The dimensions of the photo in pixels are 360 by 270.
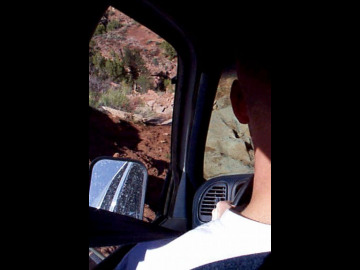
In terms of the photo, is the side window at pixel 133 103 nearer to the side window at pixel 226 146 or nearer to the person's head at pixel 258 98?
the side window at pixel 226 146

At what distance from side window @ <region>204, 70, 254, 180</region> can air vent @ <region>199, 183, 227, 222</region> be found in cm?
85

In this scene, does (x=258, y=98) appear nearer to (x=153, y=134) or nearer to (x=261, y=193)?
(x=261, y=193)

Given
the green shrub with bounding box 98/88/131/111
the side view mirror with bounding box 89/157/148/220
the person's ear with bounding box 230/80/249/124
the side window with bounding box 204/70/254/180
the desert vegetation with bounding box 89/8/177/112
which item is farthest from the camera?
the desert vegetation with bounding box 89/8/177/112

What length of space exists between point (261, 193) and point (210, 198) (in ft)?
5.75

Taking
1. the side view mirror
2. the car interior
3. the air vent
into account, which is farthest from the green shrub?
the side view mirror

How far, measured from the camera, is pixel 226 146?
5.09 meters

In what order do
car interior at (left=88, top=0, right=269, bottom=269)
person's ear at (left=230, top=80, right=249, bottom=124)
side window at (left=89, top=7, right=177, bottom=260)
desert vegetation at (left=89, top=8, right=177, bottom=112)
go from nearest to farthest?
person's ear at (left=230, top=80, right=249, bottom=124) < car interior at (left=88, top=0, right=269, bottom=269) < side window at (left=89, top=7, right=177, bottom=260) < desert vegetation at (left=89, top=8, right=177, bottom=112)

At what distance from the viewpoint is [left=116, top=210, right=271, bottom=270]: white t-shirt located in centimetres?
110

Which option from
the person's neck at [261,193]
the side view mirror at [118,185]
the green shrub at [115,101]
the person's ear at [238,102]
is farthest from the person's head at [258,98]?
the green shrub at [115,101]

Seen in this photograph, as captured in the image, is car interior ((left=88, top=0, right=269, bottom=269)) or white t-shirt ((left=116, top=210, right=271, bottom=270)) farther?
car interior ((left=88, top=0, right=269, bottom=269))

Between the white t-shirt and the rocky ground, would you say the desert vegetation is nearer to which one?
the rocky ground

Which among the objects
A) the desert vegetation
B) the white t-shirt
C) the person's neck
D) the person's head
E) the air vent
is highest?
the desert vegetation

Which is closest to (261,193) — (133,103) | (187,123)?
(187,123)

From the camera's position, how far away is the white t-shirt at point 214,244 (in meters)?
1.10
